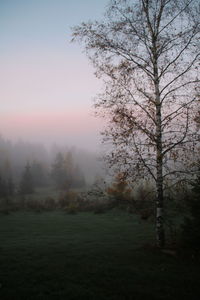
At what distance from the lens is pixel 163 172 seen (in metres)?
7.47

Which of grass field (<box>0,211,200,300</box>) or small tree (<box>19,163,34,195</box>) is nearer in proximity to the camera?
grass field (<box>0,211,200,300</box>)

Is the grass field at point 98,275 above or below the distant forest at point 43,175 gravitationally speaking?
below

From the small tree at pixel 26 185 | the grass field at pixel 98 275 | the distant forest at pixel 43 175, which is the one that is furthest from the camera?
the distant forest at pixel 43 175

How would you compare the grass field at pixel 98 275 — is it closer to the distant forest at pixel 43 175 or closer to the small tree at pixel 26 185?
the distant forest at pixel 43 175

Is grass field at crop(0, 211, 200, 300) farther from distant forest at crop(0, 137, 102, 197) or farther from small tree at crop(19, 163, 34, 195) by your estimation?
small tree at crop(19, 163, 34, 195)

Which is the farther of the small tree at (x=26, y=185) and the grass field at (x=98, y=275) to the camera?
the small tree at (x=26, y=185)

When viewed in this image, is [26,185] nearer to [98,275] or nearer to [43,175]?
[43,175]

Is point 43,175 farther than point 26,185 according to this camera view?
Yes

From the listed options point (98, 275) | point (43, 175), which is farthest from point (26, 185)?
point (98, 275)

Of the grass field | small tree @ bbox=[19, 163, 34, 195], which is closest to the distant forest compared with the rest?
small tree @ bbox=[19, 163, 34, 195]

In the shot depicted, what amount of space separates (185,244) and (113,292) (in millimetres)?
3758

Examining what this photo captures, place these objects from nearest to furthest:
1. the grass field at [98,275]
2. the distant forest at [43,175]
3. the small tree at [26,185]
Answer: the grass field at [98,275]
the small tree at [26,185]
the distant forest at [43,175]

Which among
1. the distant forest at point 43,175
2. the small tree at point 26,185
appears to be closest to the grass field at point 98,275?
the distant forest at point 43,175

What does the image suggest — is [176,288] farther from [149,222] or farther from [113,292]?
[149,222]
